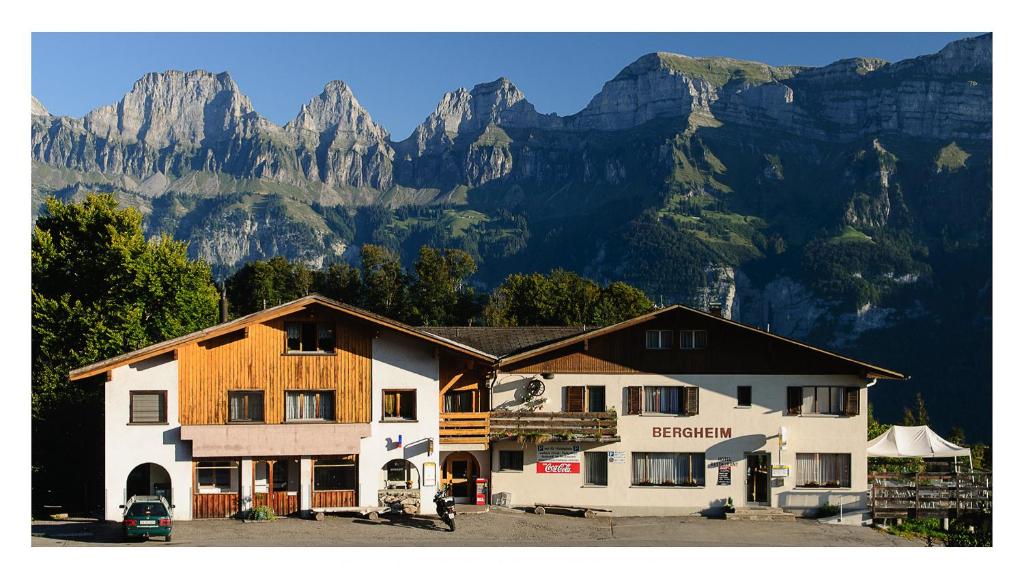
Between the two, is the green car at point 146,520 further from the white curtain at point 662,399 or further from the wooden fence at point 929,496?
the wooden fence at point 929,496

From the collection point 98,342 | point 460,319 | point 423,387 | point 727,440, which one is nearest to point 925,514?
point 727,440

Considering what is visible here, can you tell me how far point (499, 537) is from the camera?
3994cm

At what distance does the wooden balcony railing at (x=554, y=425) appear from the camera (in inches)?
1829

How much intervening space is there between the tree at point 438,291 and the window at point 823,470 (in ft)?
254

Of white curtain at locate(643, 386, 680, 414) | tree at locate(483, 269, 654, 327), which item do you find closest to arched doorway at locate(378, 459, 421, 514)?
white curtain at locate(643, 386, 680, 414)

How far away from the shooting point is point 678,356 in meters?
47.8

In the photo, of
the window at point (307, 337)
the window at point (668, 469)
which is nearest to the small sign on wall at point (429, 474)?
the window at point (307, 337)

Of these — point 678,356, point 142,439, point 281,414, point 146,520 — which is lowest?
point 146,520

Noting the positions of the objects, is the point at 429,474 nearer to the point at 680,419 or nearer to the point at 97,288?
the point at 680,419

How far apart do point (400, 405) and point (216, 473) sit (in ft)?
22.8

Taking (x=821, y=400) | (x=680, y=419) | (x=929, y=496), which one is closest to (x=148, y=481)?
(x=680, y=419)

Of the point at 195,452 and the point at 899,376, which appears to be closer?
the point at 195,452

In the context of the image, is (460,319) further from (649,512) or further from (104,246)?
(649,512)

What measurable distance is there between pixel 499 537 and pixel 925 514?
16923 mm
